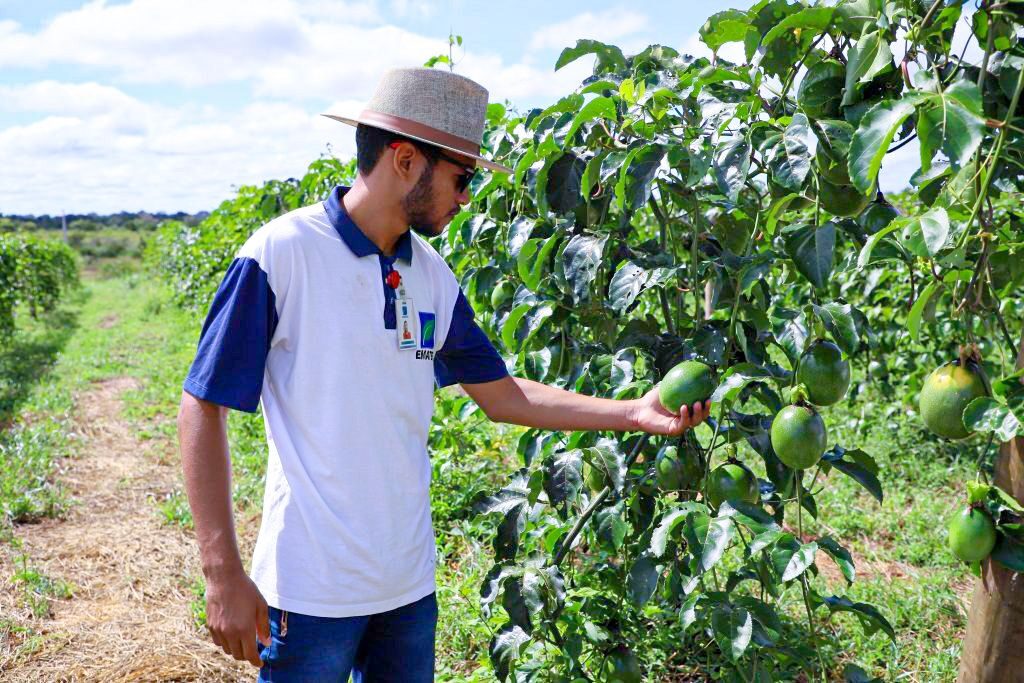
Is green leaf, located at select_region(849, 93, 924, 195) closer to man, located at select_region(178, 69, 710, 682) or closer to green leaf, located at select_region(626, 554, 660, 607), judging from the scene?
man, located at select_region(178, 69, 710, 682)

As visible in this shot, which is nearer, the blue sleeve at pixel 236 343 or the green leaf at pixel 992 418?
the green leaf at pixel 992 418

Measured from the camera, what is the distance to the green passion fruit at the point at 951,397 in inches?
51.4

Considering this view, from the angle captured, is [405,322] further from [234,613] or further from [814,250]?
[814,250]

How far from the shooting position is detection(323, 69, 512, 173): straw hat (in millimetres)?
1623

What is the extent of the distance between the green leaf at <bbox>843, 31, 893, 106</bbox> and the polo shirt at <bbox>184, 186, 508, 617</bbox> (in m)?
0.91

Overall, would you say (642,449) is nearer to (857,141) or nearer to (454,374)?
(454,374)

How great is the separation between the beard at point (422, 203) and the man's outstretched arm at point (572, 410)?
453 millimetres

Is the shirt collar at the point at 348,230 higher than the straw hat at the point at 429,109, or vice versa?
the straw hat at the point at 429,109

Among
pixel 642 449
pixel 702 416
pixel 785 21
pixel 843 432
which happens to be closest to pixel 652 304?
pixel 843 432

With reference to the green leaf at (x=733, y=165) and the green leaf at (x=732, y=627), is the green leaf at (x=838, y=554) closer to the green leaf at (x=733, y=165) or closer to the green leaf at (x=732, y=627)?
the green leaf at (x=732, y=627)

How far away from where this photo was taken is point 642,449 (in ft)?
6.31

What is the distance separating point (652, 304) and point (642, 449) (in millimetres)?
2755

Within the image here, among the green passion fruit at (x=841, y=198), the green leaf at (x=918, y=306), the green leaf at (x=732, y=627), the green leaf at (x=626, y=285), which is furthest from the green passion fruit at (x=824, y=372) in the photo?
the green leaf at (x=732, y=627)

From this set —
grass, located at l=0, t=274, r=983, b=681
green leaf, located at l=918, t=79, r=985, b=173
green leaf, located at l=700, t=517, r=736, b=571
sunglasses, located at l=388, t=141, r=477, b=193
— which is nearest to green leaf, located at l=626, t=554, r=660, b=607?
green leaf, located at l=700, t=517, r=736, b=571
